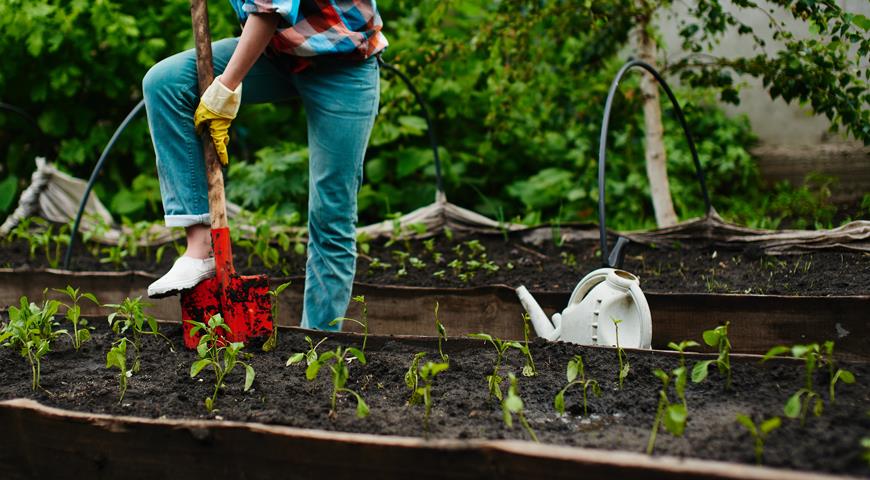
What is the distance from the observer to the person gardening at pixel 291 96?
2295 mm

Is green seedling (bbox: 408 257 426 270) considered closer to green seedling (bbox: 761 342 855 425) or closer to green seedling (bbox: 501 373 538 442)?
green seedling (bbox: 501 373 538 442)

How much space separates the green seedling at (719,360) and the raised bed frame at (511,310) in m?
0.42

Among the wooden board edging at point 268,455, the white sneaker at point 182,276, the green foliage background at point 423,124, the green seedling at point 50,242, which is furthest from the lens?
the green foliage background at point 423,124

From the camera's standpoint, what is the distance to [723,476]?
4.00 ft

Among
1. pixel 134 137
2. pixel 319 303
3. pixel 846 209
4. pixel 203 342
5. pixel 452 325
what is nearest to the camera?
pixel 203 342

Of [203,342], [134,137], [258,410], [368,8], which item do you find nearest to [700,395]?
[258,410]

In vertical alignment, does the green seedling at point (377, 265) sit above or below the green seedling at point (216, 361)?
below

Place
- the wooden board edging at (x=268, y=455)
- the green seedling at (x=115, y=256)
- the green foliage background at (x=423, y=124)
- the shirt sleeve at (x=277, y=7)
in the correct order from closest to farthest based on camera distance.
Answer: the wooden board edging at (x=268, y=455) → the shirt sleeve at (x=277, y=7) → the green seedling at (x=115, y=256) → the green foliage background at (x=423, y=124)

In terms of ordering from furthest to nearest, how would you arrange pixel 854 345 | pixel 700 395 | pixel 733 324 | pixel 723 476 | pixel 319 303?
pixel 319 303
pixel 733 324
pixel 854 345
pixel 700 395
pixel 723 476

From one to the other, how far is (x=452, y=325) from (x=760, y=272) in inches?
46.5

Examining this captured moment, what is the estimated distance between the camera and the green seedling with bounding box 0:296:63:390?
2.20 meters

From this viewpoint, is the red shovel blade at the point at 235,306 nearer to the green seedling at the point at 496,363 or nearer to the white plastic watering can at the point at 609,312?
the green seedling at the point at 496,363

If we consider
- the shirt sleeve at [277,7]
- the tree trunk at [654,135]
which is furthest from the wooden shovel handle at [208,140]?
A: the tree trunk at [654,135]

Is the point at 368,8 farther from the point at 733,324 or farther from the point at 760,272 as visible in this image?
the point at 760,272
